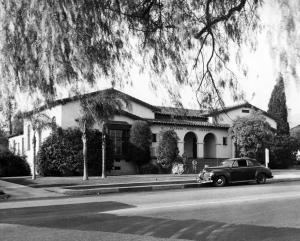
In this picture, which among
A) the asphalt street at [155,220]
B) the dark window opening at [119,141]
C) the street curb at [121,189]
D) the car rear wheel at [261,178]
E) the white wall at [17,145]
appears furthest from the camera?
the white wall at [17,145]

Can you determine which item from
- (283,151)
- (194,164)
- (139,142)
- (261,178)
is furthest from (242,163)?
(283,151)

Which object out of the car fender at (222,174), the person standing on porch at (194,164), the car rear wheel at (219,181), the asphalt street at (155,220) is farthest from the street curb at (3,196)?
the person standing on porch at (194,164)

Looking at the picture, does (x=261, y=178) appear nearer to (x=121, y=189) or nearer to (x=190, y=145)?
(x=121, y=189)

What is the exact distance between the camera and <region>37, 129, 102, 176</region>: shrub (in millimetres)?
32031

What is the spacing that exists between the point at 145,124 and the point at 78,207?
22.0 meters

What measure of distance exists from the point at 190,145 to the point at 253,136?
5.76m

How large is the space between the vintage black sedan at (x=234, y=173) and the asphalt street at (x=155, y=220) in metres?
8.76

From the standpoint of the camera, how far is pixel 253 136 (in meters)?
39.2

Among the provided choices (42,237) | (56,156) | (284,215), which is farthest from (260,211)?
(56,156)

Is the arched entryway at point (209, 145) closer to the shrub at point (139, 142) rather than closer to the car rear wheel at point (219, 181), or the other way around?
the shrub at point (139, 142)

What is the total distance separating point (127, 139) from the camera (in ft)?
119

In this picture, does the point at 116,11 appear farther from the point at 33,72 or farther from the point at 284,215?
the point at 284,215

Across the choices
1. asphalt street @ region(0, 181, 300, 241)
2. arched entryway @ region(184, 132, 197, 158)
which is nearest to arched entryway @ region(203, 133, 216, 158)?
arched entryway @ region(184, 132, 197, 158)

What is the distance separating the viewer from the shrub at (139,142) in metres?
35.3
